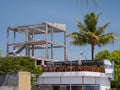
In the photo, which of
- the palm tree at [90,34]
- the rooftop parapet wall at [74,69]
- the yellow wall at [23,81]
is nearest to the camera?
the yellow wall at [23,81]

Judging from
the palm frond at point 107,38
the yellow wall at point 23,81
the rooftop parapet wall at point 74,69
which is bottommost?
the yellow wall at point 23,81

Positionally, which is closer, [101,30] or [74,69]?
[74,69]

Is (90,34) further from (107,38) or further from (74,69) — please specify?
(74,69)

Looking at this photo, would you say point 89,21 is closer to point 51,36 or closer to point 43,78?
point 51,36

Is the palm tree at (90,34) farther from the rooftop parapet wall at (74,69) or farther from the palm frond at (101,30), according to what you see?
the rooftop parapet wall at (74,69)

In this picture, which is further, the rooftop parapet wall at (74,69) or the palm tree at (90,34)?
the palm tree at (90,34)

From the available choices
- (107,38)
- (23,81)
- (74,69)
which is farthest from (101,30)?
(23,81)

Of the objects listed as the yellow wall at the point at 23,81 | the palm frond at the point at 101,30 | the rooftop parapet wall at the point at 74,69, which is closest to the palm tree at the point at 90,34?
the palm frond at the point at 101,30

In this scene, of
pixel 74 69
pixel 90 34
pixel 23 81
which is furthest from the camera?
pixel 90 34

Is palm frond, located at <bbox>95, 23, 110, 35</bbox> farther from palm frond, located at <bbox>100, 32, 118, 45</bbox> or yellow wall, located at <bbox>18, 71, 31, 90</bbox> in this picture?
yellow wall, located at <bbox>18, 71, 31, 90</bbox>

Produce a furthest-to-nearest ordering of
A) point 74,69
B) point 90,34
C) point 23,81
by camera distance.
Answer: point 90,34 → point 74,69 → point 23,81

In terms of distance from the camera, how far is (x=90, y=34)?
6819 centimetres

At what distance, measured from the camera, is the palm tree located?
6850cm

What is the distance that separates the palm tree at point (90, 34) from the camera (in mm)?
68500
